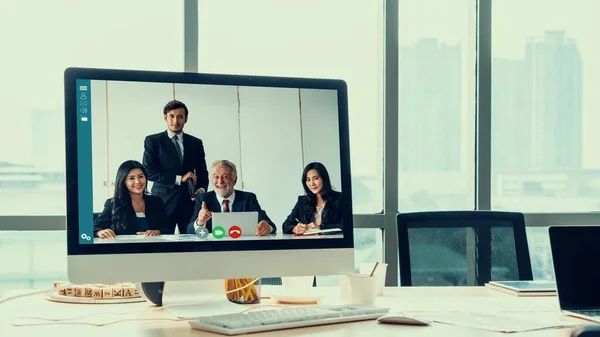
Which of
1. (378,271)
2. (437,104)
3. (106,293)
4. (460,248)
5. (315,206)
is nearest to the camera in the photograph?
(315,206)

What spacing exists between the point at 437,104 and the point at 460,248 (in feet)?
5.18

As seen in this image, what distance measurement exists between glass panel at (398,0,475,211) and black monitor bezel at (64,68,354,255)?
2183 mm

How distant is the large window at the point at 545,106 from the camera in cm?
412

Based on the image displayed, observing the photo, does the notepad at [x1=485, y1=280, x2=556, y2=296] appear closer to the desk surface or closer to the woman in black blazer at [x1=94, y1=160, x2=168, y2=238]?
the desk surface

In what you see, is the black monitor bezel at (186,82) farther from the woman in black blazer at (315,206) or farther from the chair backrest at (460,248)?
the chair backrest at (460,248)

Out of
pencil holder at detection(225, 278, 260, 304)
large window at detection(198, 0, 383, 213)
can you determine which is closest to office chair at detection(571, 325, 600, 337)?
pencil holder at detection(225, 278, 260, 304)

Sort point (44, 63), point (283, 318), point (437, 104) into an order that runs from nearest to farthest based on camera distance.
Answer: point (283, 318)
point (44, 63)
point (437, 104)

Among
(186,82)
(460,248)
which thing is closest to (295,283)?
(186,82)

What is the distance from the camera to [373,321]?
1.71 metres

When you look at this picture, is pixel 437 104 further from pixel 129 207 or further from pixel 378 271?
pixel 129 207

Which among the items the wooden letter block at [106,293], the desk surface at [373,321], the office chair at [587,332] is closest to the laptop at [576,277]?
the desk surface at [373,321]

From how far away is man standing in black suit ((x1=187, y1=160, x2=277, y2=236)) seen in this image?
171 cm

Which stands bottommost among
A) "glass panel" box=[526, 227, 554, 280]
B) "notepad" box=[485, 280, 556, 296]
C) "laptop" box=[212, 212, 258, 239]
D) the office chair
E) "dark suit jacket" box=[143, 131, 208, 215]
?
"glass panel" box=[526, 227, 554, 280]

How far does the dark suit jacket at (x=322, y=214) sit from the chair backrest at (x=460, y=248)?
77 centimetres
